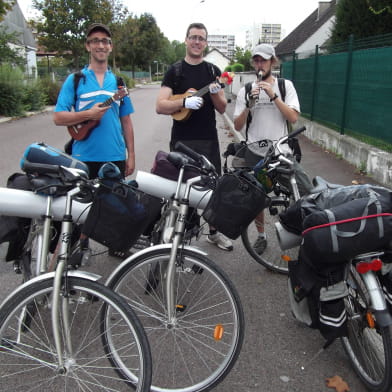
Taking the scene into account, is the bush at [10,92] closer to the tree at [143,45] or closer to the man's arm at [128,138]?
the man's arm at [128,138]

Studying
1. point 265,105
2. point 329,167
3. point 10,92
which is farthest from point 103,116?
point 10,92

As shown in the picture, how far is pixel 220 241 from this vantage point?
15.0ft

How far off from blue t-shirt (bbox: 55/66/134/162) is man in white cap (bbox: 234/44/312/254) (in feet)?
3.75

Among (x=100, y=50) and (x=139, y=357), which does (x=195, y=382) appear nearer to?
(x=139, y=357)

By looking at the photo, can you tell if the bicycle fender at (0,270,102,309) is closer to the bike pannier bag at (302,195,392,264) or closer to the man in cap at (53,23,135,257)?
the bike pannier bag at (302,195,392,264)

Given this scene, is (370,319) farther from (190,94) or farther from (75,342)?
(190,94)

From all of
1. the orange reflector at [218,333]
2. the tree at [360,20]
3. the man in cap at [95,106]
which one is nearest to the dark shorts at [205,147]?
the man in cap at [95,106]

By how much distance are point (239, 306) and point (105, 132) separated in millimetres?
1908

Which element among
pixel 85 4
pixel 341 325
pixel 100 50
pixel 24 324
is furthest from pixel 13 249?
pixel 85 4

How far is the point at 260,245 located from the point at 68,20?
30.6 m

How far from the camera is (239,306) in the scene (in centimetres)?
232

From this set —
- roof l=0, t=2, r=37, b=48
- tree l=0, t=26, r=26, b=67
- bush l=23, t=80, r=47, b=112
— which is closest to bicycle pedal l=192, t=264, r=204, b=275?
bush l=23, t=80, r=47, b=112

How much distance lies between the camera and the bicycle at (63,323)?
2.03 metres

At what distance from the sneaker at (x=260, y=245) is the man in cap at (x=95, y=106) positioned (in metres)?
1.55
